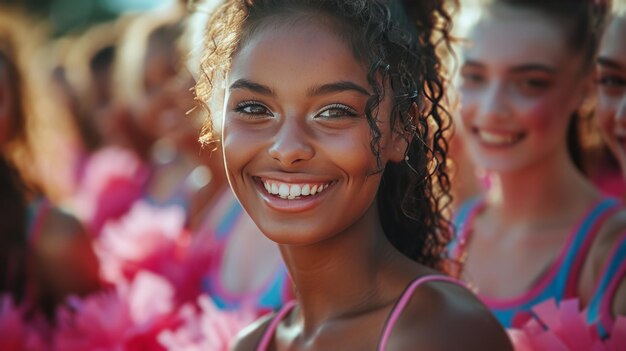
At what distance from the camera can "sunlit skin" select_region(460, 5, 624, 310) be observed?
2.83 metres

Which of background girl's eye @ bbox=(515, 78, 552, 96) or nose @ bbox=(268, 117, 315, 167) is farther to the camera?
background girl's eye @ bbox=(515, 78, 552, 96)

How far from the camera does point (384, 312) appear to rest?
1747 mm

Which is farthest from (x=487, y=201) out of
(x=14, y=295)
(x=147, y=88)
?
(x=147, y=88)

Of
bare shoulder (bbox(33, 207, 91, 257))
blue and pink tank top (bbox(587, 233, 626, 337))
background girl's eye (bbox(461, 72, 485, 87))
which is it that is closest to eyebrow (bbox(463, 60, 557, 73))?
background girl's eye (bbox(461, 72, 485, 87))

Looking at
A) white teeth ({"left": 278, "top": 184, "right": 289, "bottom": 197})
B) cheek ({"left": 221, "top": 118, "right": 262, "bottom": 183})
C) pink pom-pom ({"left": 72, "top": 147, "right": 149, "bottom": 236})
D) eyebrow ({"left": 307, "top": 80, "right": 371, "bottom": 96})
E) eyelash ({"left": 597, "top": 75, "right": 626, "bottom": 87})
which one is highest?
eyebrow ({"left": 307, "top": 80, "right": 371, "bottom": 96})

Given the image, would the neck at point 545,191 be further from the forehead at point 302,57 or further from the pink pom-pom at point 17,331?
the pink pom-pom at point 17,331

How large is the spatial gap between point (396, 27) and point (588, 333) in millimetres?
873

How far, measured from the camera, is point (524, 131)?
286cm

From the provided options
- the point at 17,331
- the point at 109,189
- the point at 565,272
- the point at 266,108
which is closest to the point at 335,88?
the point at 266,108

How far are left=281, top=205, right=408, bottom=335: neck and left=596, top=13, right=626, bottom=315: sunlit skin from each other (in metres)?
1.01

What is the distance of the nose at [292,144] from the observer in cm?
167

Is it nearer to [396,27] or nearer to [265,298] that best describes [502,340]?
[396,27]

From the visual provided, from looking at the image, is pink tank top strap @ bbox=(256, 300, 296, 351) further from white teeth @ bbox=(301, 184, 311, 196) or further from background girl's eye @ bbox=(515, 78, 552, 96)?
background girl's eye @ bbox=(515, 78, 552, 96)

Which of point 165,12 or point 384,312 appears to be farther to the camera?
point 165,12
